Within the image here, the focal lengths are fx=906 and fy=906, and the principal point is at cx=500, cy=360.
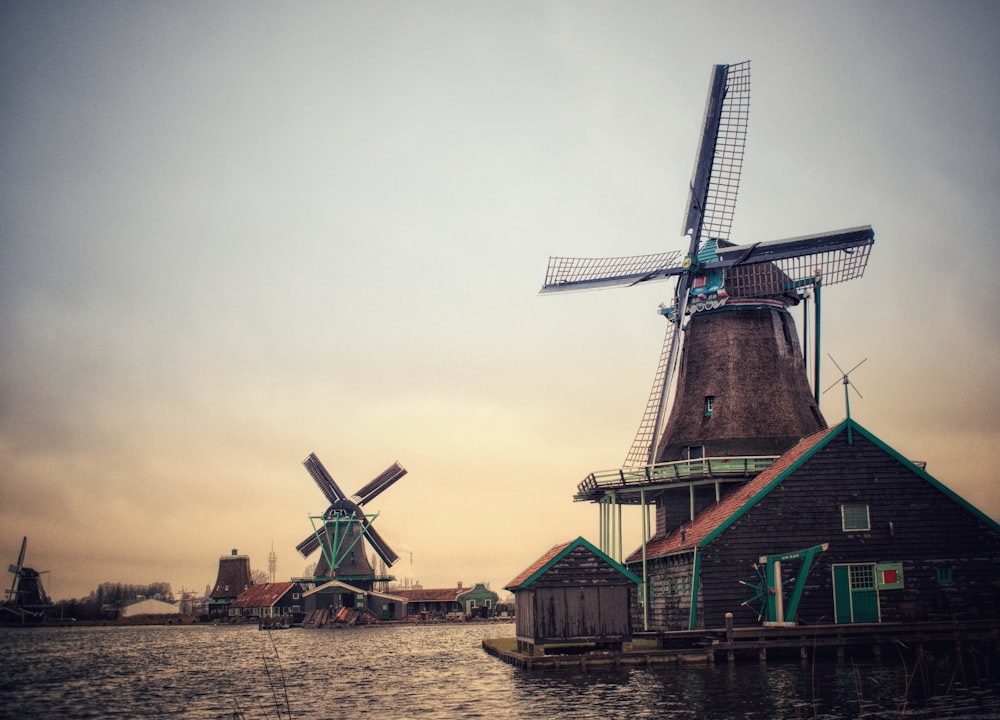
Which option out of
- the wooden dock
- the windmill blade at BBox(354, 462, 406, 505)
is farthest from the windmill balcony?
the windmill blade at BBox(354, 462, 406, 505)

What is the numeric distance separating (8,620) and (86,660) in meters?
74.8

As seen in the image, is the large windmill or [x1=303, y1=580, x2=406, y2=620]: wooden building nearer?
the large windmill

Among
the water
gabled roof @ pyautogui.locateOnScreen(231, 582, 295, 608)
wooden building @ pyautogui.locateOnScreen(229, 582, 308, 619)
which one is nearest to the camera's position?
the water

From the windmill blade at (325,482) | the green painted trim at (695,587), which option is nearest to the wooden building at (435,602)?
the windmill blade at (325,482)

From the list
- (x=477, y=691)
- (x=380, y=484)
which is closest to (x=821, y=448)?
(x=477, y=691)

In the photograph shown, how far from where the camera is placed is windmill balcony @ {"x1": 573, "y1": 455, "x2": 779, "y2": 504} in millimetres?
33469

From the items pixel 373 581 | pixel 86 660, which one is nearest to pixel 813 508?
pixel 86 660

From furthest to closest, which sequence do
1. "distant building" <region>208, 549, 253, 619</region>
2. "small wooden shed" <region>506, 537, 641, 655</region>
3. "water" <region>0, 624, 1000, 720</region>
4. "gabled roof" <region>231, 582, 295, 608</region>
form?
"distant building" <region>208, 549, 253, 619</region>, "gabled roof" <region>231, 582, 295, 608</region>, "small wooden shed" <region>506, 537, 641, 655</region>, "water" <region>0, 624, 1000, 720</region>

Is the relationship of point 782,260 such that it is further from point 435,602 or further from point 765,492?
point 435,602

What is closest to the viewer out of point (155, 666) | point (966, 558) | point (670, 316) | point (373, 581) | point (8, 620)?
point (966, 558)

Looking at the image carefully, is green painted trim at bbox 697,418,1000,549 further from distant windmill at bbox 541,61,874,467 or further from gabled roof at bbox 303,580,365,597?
gabled roof at bbox 303,580,365,597

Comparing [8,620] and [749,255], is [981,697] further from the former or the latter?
[8,620]

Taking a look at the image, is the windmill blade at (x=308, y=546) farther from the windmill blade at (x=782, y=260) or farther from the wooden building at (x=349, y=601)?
the windmill blade at (x=782, y=260)

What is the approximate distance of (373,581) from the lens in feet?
253
